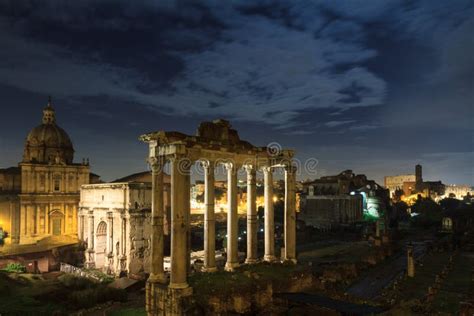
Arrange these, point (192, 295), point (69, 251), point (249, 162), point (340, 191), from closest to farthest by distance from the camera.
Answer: point (192, 295), point (249, 162), point (69, 251), point (340, 191)

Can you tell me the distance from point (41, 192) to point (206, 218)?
4060 centimetres

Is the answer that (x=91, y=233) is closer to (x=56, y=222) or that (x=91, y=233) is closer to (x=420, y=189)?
(x=56, y=222)

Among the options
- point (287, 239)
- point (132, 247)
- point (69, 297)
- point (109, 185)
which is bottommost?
point (69, 297)

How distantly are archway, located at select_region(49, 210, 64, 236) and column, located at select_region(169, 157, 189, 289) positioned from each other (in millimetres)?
42286

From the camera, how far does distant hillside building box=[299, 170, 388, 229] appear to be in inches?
2940

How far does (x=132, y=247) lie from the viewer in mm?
→ 39344

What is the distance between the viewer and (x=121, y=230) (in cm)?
3997

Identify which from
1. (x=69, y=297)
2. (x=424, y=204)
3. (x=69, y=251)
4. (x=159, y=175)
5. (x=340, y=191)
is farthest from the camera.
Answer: (x=424, y=204)

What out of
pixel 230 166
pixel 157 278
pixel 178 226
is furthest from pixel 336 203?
pixel 178 226

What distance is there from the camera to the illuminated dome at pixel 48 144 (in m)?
55.1

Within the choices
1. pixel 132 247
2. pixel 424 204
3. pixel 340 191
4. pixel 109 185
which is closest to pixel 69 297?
pixel 132 247

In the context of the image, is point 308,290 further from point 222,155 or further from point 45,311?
point 45,311

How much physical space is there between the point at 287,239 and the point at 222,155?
704cm

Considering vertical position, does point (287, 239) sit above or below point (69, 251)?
above
